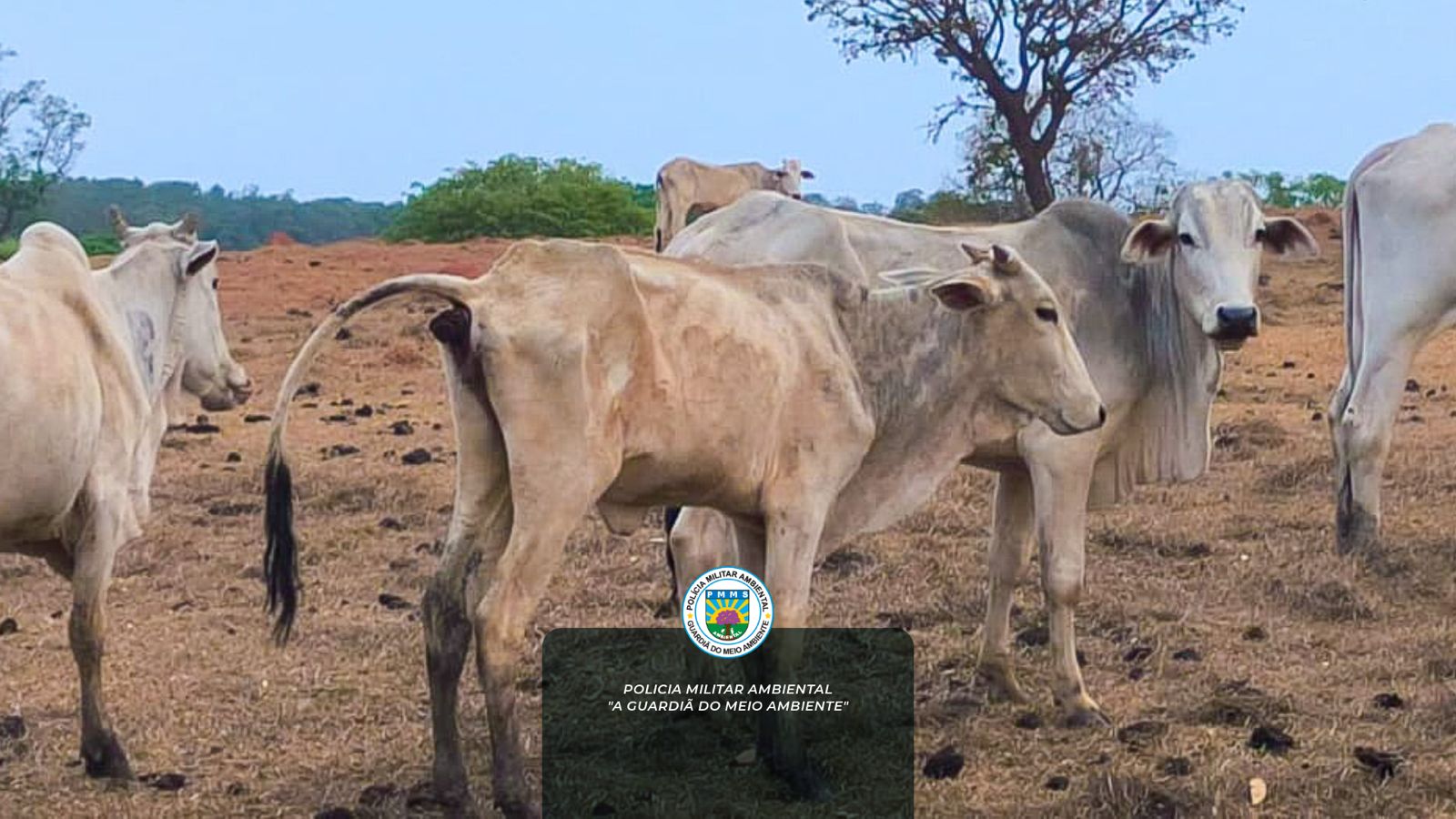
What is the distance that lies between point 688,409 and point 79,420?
1608 millimetres

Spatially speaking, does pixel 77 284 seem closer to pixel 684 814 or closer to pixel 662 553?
pixel 684 814

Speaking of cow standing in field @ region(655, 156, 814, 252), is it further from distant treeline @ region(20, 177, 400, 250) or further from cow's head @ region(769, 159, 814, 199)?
distant treeline @ region(20, 177, 400, 250)

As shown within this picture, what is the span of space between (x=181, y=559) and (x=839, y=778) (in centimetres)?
358

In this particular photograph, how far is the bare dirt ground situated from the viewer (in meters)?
4.61

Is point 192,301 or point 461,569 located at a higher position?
point 192,301

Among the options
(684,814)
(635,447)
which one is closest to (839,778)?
(684,814)

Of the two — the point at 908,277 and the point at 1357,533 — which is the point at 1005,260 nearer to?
the point at 908,277

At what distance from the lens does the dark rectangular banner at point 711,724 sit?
4.42 m

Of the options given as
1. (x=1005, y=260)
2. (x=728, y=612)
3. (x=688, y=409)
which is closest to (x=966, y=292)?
(x=1005, y=260)

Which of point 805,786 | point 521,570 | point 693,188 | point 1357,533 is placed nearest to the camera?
point 521,570

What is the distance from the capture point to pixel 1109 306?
5.63m

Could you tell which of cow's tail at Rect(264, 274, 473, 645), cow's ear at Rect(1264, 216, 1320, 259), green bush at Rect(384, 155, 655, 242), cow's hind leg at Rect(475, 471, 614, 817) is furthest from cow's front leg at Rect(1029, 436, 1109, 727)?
green bush at Rect(384, 155, 655, 242)

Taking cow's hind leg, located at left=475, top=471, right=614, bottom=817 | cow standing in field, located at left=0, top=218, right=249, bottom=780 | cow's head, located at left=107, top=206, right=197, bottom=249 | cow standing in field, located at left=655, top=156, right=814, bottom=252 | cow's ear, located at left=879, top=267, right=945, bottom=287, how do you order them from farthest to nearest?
cow standing in field, located at left=655, top=156, right=814, bottom=252 < cow's head, located at left=107, top=206, right=197, bottom=249 < cow's ear, located at left=879, top=267, right=945, bottom=287 < cow standing in field, located at left=0, top=218, right=249, bottom=780 < cow's hind leg, located at left=475, top=471, right=614, bottom=817

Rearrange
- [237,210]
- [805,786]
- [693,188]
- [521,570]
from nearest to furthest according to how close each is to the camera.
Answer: [521,570]
[805,786]
[693,188]
[237,210]
